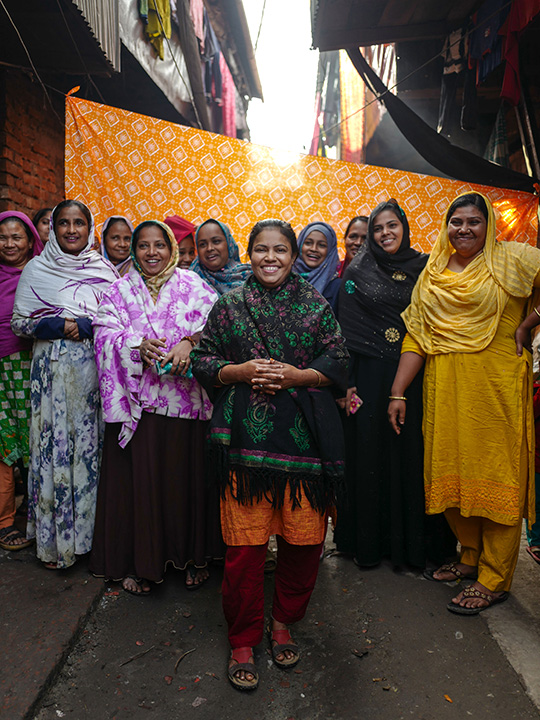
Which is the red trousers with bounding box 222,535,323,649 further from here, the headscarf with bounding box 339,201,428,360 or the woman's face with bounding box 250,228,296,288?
the headscarf with bounding box 339,201,428,360

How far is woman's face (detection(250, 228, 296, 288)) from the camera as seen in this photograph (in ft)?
6.58

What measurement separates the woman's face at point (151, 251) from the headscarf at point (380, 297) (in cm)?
108

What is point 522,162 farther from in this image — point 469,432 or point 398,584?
point 398,584

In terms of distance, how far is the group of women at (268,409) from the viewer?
199cm

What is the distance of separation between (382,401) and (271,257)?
1.26 metres

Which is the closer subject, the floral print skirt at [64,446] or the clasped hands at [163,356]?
the clasped hands at [163,356]

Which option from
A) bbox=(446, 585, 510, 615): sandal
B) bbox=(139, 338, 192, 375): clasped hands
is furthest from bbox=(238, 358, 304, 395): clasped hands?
bbox=(446, 585, 510, 615): sandal

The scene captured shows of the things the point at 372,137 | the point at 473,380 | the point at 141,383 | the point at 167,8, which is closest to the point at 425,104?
the point at 372,137

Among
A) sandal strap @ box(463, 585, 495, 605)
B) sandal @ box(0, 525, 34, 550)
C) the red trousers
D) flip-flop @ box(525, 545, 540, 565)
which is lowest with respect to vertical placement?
flip-flop @ box(525, 545, 540, 565)

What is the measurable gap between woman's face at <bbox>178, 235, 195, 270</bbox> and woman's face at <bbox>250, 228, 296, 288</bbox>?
1736 mm

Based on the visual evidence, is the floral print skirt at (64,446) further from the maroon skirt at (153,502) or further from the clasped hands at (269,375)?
the clasped hands at (269,375)

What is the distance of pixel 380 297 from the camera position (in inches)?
111

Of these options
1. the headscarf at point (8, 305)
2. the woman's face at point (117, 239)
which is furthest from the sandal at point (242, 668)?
the woman's face at point (117, 239)

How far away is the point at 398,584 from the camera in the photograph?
8.99 feet
